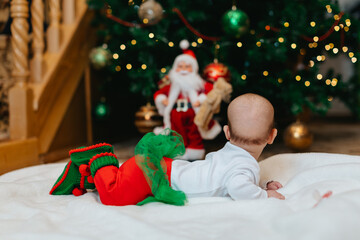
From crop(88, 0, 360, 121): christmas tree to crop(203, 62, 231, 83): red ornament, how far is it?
4.4 inches

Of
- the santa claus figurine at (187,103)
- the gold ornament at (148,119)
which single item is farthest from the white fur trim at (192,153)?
the gold ornament at (148,119)

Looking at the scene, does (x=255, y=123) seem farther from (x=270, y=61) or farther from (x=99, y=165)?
(x=270, y=61)

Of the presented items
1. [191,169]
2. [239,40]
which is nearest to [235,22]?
[239,40]

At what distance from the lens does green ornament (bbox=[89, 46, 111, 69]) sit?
2.34 metres

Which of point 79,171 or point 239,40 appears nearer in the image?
point 79,171

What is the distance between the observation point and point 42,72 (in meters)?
2.03

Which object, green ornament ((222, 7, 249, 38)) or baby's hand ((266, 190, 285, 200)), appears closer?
baby's hand ((266, 190, 285, 200))

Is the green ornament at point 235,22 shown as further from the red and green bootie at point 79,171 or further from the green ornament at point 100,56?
the red and green bootie at point 79,171

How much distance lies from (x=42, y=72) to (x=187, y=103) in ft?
2.54

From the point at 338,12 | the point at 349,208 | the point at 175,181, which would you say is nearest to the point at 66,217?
the point at 175,181

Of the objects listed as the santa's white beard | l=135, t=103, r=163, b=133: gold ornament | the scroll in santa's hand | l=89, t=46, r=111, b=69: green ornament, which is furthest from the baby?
l=89, t=46, r=111, b=69: green ornament

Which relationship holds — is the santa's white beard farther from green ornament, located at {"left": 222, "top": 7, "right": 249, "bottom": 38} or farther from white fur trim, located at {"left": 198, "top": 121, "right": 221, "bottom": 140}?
green ornament, located at {"left": 222, "top": 7, "right": 249, "bottom": 38}

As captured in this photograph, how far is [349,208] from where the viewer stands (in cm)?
76

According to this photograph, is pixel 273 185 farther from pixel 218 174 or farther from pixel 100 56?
pixel 100 56
